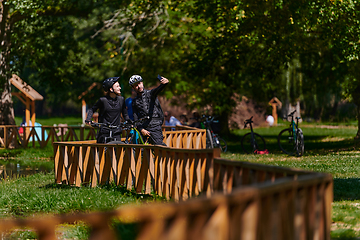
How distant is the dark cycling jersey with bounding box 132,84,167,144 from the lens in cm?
987

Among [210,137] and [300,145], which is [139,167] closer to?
[300,145]

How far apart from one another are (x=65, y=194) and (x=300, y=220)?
517 centimetres

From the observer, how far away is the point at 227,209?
342 cm

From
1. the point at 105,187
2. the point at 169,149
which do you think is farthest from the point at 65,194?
the point at 169,149

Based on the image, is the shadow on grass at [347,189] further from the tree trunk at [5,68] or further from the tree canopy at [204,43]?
the tree trunk at [5,68]

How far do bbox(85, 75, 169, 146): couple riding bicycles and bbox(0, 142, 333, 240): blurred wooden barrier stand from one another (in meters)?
2.31

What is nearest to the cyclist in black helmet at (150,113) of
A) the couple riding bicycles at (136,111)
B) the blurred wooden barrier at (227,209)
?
the couple riding bicycles at (136,111)

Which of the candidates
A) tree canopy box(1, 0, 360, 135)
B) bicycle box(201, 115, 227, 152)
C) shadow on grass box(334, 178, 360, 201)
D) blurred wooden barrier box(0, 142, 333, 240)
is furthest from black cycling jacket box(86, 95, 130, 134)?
bicycle box(201, 115, 227, 152)

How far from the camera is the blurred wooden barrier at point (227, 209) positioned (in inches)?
124

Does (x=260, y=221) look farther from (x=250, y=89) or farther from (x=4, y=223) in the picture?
(x=250, y=89)

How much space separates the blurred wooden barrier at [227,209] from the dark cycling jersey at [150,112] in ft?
7.57

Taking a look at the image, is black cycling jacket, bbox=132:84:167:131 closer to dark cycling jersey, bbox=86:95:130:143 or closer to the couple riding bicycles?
the couple riding bicycles

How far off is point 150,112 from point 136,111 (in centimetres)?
35

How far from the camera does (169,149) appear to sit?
7.79m
